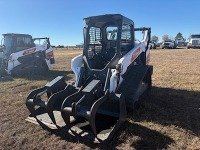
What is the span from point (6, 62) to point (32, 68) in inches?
64.2

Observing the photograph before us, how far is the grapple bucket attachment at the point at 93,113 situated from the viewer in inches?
170

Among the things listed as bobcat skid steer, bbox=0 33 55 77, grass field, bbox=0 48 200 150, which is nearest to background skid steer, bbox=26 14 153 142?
grass field, bbox=0 48 200 150

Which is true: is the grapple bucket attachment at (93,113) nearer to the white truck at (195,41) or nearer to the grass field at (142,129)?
the grass field at (142,129)

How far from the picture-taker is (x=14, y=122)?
5562 millimetres

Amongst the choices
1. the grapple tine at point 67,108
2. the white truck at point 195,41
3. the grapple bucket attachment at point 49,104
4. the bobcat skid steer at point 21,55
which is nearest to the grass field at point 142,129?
the grapple bucket attachment at point 49,104

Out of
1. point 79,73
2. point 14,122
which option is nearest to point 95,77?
point 79,73

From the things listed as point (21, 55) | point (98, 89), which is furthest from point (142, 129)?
point (21, 55)

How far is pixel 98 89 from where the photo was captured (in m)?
5.08

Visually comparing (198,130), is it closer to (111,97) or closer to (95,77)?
(111,97)

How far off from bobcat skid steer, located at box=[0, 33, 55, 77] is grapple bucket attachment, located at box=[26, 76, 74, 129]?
775cm

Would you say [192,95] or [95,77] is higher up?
[95,77]

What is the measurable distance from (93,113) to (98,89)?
930mm

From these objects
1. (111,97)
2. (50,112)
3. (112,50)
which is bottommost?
(50,112)

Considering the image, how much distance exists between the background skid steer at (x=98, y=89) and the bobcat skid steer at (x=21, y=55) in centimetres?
731
